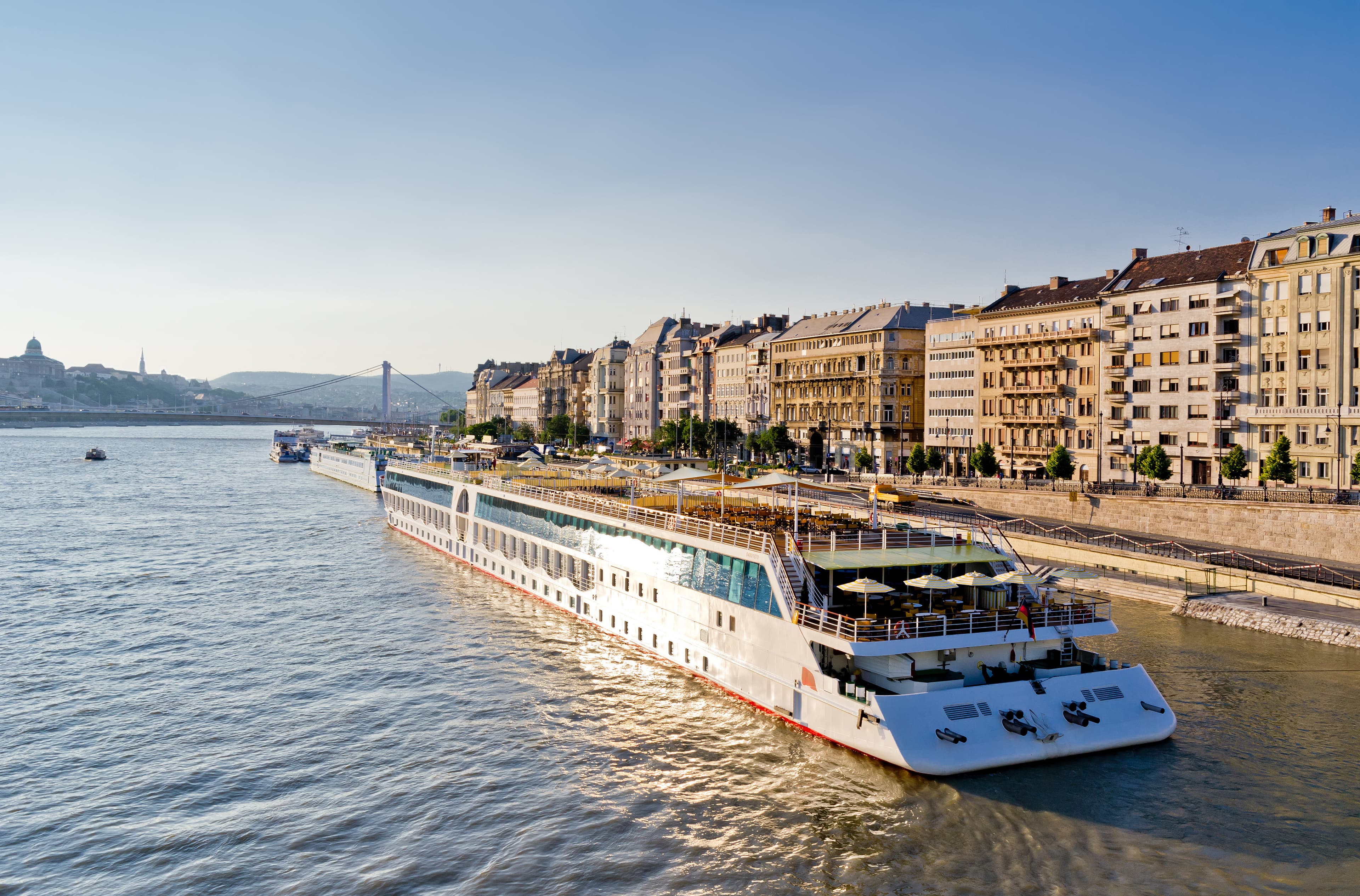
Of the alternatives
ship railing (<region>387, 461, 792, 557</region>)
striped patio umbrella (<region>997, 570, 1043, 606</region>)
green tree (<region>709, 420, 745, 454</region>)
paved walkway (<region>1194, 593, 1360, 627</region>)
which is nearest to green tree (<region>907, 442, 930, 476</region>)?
green tree (<region>709, 420, 745, 454</region>)

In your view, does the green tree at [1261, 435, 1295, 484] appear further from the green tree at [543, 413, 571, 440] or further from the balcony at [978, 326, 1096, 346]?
the green tree at [543, 413, 571, 440]

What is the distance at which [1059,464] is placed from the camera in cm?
6488

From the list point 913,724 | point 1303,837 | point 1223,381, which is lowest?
point 1303,837

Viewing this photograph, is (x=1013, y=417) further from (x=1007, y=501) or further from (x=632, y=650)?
(x=632, y=650)

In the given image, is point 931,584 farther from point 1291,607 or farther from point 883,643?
point 1291,607

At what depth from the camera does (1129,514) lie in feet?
175

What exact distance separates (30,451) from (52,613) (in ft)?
530

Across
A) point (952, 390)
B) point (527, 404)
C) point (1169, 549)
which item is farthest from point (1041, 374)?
point (527, 404)

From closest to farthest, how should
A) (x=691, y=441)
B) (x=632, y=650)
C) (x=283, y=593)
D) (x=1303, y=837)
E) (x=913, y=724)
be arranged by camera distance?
1. (x=1303, y=837)
2. (x=913, y=724)
3. (x=632, y=650)
4. (x=283, y=593)
5. (x=691, y=441)

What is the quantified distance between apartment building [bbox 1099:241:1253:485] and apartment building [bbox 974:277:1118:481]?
150cm

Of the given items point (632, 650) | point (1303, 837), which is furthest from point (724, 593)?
point (1303, 837)

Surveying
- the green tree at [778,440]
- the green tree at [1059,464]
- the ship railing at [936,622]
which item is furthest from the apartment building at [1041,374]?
the ship railing at [936,622]

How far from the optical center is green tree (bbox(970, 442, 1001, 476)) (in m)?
70.7

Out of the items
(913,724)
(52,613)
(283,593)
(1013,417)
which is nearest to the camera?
(913,724)
